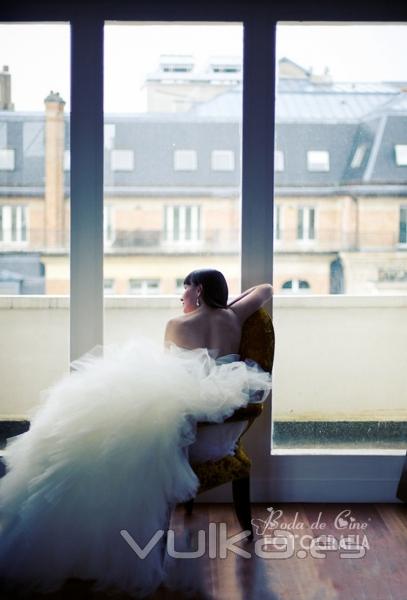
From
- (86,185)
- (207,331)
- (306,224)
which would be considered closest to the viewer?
(207,331)

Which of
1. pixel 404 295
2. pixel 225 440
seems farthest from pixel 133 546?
pixel 404 295

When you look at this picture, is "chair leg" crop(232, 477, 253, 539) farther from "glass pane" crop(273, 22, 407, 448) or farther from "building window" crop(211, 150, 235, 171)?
"building window" crop(211, 150, 235, 171)

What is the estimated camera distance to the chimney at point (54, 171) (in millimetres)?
3793

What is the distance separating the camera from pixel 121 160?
12.5 feet

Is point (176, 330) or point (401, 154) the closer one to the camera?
point (176, 330)

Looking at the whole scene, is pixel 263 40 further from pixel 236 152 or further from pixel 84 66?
pixel 84 66

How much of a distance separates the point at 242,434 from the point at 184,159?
139 cm

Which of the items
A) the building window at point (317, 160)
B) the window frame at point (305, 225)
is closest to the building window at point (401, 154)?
the building window at point (317, 160)

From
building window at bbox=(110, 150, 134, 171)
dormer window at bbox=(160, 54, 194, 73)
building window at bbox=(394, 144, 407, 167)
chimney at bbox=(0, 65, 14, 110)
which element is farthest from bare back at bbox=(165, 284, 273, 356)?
chimney at bbox=(0, 65, 14, 110)

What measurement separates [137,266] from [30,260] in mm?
531

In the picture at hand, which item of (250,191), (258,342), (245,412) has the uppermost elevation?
(250,191)

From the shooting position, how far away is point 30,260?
12.6 feet

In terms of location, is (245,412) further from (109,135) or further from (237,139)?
(109,135)

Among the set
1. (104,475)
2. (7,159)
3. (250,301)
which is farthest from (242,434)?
(7,159)
